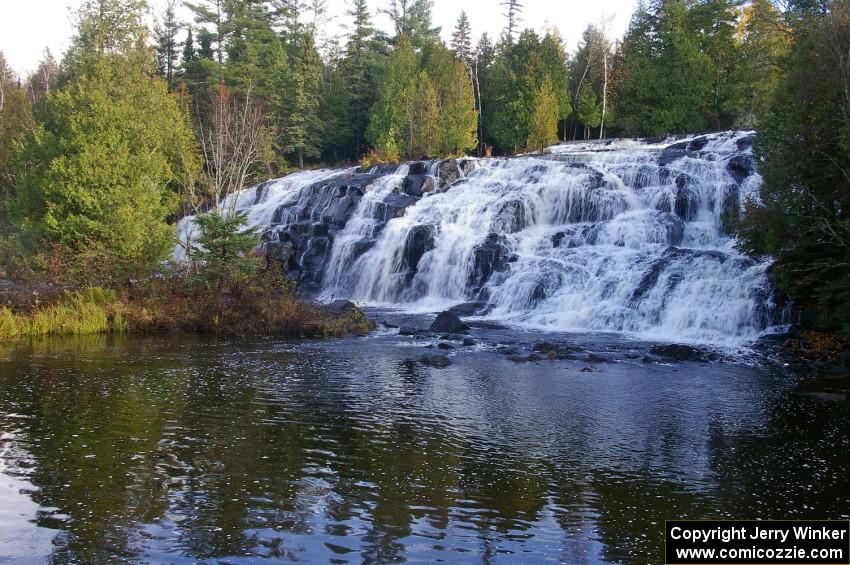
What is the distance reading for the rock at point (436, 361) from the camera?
16547 mm

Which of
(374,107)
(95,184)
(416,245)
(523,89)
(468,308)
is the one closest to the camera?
(95,184)

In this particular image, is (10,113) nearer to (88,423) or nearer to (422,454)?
(88,423)

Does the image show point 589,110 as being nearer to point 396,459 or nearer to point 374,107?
point 374,107

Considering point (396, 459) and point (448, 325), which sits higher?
point (448, 325)

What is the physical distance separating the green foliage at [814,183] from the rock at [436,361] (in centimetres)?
894

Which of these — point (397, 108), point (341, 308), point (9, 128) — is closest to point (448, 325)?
point (341, 308)

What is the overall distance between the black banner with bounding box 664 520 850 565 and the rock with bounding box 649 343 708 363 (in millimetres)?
9557

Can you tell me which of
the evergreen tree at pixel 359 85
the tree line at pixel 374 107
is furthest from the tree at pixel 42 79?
the evergreen tree at pixel 359 85

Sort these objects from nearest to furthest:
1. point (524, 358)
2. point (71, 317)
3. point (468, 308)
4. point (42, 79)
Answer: point (524, 358), point (71, 317), point (468, 308), point (42, 79)

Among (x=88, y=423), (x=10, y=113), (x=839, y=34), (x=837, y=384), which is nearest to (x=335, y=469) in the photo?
(x=88, y=423)

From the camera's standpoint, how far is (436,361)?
658 inches

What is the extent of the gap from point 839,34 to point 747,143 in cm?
1390

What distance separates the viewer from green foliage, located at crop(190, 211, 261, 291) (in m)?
21.4

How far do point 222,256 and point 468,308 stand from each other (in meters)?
8.71
